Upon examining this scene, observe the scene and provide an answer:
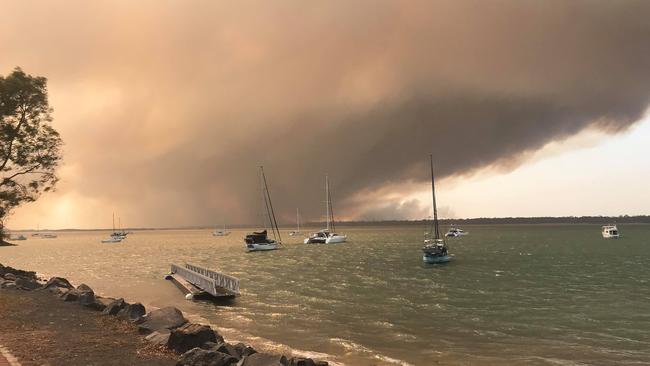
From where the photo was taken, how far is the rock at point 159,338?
52.4 feet

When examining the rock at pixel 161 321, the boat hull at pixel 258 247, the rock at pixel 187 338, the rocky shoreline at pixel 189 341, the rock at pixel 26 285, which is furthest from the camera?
the boat hull at pixel 258 247

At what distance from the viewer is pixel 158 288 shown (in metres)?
44.2

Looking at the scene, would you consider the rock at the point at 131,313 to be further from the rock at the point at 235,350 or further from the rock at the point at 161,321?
the rock at the point at 235,350

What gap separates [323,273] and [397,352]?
3687 centimetres

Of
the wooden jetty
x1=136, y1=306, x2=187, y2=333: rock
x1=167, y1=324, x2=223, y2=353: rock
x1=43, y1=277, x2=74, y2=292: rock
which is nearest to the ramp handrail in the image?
the wooden jetty

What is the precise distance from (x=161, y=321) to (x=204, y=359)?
22.4 ft

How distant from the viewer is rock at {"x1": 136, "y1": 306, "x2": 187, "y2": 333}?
18438 millimetres

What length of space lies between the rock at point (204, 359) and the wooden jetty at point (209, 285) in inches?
849

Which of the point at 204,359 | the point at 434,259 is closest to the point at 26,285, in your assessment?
the point at 204,359

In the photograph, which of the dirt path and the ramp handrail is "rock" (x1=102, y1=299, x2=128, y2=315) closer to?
the dirt path

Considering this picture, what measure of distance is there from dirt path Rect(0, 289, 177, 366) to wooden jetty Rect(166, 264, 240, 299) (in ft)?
40.6

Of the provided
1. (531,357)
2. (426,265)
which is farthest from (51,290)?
(426,265)

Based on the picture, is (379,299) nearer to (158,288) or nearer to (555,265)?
(158,288)

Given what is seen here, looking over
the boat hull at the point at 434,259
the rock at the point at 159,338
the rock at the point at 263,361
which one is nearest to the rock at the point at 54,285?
the rock at the point at 159,338
